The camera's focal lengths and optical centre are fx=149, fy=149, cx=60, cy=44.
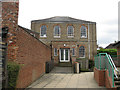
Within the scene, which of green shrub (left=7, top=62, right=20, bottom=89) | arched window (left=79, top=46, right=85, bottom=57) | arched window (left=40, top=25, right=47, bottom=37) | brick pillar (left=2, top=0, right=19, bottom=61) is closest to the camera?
green shrub (left=7, top=62, right=20, bottom=89)

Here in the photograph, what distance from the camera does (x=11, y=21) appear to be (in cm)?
689

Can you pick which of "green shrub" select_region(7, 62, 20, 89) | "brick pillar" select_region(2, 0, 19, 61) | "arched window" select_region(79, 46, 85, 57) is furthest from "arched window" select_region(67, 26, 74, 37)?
"green shrub" select_region(7, 62, 20, 89)

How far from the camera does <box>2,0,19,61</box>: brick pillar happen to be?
672cm

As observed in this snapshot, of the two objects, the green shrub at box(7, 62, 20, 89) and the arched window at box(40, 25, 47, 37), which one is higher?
the arched window at box(40, 25, 47, 37)

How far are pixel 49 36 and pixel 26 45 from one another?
1566 centimetres

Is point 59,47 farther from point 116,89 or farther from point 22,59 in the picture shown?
point 116,89

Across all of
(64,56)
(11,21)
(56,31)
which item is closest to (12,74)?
(11,21)

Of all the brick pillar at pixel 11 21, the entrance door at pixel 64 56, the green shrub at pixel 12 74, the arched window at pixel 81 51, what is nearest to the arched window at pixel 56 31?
the entrance door at pixel 64 56

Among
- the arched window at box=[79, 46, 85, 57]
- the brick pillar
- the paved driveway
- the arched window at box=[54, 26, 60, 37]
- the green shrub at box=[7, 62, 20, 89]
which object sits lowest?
the paved driveway

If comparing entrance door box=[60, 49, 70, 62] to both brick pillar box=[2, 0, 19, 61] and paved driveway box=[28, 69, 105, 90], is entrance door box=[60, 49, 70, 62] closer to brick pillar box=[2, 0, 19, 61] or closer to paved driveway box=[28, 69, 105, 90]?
paved driveway box=[28, 69, 105, 90]

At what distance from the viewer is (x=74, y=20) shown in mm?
24750

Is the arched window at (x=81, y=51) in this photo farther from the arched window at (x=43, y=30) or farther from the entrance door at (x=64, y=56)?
the arched window at (x=43, y=30)

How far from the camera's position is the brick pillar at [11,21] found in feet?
22.0

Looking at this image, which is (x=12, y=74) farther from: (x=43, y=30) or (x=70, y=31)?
(x=70, y=31)
